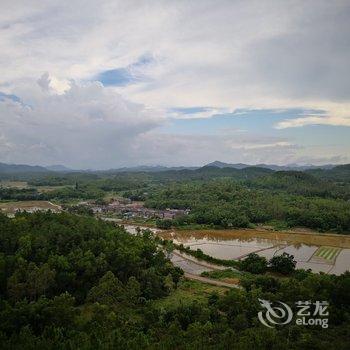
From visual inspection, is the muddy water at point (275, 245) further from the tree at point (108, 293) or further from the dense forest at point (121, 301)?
the tree at point (108, 293)

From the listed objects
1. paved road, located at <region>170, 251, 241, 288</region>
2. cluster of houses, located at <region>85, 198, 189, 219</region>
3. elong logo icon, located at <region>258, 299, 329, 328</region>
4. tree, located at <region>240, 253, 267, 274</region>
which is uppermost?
elong logo icon, located at <region>258, 299, 329, 328</region>

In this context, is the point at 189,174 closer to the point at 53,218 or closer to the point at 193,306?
the point at 53,218

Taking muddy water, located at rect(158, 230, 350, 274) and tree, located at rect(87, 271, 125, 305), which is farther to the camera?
muddy water, located at rect(158, 230, 350, 274)

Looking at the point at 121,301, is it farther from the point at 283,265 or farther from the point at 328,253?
the point at 328,253

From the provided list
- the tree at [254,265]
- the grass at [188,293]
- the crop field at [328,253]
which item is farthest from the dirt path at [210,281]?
the crop field at [328,253]

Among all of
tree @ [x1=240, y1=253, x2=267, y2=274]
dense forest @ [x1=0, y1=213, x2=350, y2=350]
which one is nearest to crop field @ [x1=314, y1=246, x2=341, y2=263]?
tree @ [x1=240, y1=253, x2=267, y2=274]

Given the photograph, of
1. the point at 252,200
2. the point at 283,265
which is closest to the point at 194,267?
the point at 283,265

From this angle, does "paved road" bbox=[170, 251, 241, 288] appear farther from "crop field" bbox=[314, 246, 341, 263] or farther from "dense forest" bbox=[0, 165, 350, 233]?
"dense forest" bbox=[0, 165, 350, 233]

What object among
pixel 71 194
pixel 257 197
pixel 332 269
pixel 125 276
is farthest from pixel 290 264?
pixel 71 194
